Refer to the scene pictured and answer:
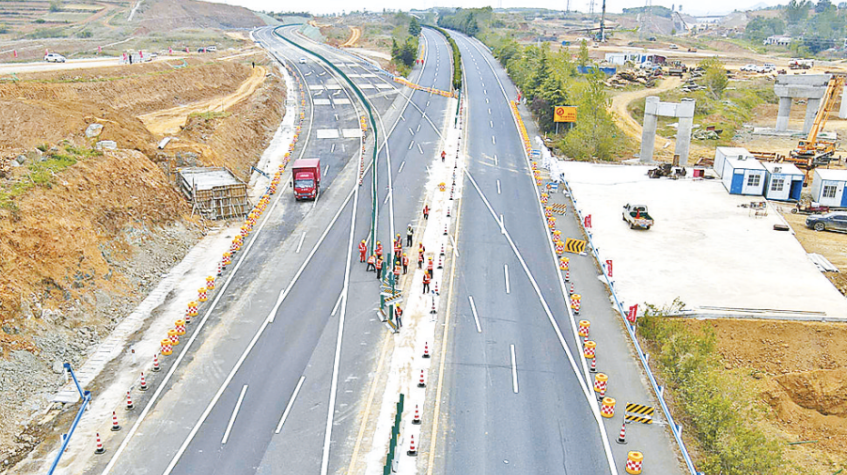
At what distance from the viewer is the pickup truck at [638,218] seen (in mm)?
43000

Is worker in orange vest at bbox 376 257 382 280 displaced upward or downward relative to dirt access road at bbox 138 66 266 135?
downward

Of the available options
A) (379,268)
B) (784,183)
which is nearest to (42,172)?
(379,268)

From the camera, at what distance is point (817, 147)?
63375 millimetres

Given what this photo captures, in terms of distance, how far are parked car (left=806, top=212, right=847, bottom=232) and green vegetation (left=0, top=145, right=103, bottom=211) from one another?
151ft

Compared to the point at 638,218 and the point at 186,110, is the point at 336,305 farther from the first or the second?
the point at 186,110

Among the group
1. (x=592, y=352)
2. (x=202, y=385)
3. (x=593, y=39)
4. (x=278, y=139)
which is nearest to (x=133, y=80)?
(x=278, y=139)

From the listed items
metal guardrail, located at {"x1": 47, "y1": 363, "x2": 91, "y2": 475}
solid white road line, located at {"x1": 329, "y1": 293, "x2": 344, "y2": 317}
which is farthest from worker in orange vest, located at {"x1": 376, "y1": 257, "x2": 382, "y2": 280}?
metal guardrail, located at {"x1": 47, "y1": 363, "x2": 91, "y2": 475}

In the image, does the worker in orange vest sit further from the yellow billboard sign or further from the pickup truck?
the yellow billboard sign

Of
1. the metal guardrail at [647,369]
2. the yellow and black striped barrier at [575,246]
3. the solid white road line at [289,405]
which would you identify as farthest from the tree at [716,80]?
the solid white road line at [289,405]

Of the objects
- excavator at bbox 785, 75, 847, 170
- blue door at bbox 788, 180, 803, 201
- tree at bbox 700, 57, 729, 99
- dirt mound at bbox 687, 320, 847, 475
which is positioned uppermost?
tree at bbox 700, 57, 729, 99

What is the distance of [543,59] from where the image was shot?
75.8 meters

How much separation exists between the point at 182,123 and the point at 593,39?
15805cm

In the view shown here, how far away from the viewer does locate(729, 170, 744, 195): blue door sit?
50.2m

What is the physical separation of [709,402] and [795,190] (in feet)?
112
